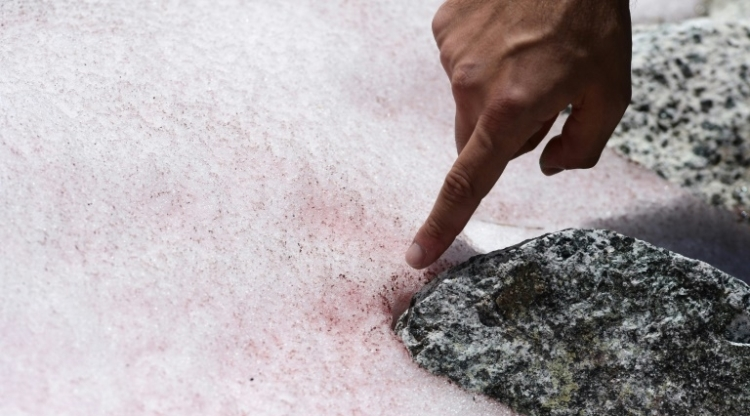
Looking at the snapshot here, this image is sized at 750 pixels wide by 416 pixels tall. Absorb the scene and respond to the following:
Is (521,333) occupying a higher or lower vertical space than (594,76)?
lower

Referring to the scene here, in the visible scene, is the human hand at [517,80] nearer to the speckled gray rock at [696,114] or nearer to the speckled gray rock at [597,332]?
the speckled gray rock at [597,332]

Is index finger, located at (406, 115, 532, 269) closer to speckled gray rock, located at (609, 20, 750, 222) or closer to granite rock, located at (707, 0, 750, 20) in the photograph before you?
speckled gray rock, located at (609, 20, 750, 222)

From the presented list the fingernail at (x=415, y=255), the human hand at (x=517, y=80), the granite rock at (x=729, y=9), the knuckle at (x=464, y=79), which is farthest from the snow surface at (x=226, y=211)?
the granite rock at (x=729, y=9)

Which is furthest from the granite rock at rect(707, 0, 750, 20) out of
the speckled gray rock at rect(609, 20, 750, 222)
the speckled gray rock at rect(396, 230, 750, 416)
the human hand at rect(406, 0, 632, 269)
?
the speckled gray rock at rect(396, 230, 750, 416)

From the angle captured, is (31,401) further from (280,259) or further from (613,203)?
(613,203)

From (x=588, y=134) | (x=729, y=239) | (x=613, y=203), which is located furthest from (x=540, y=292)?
(x=729, y=239)

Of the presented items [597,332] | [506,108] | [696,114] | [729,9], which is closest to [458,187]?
[506,108]

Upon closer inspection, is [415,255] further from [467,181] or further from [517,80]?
[517,80]
